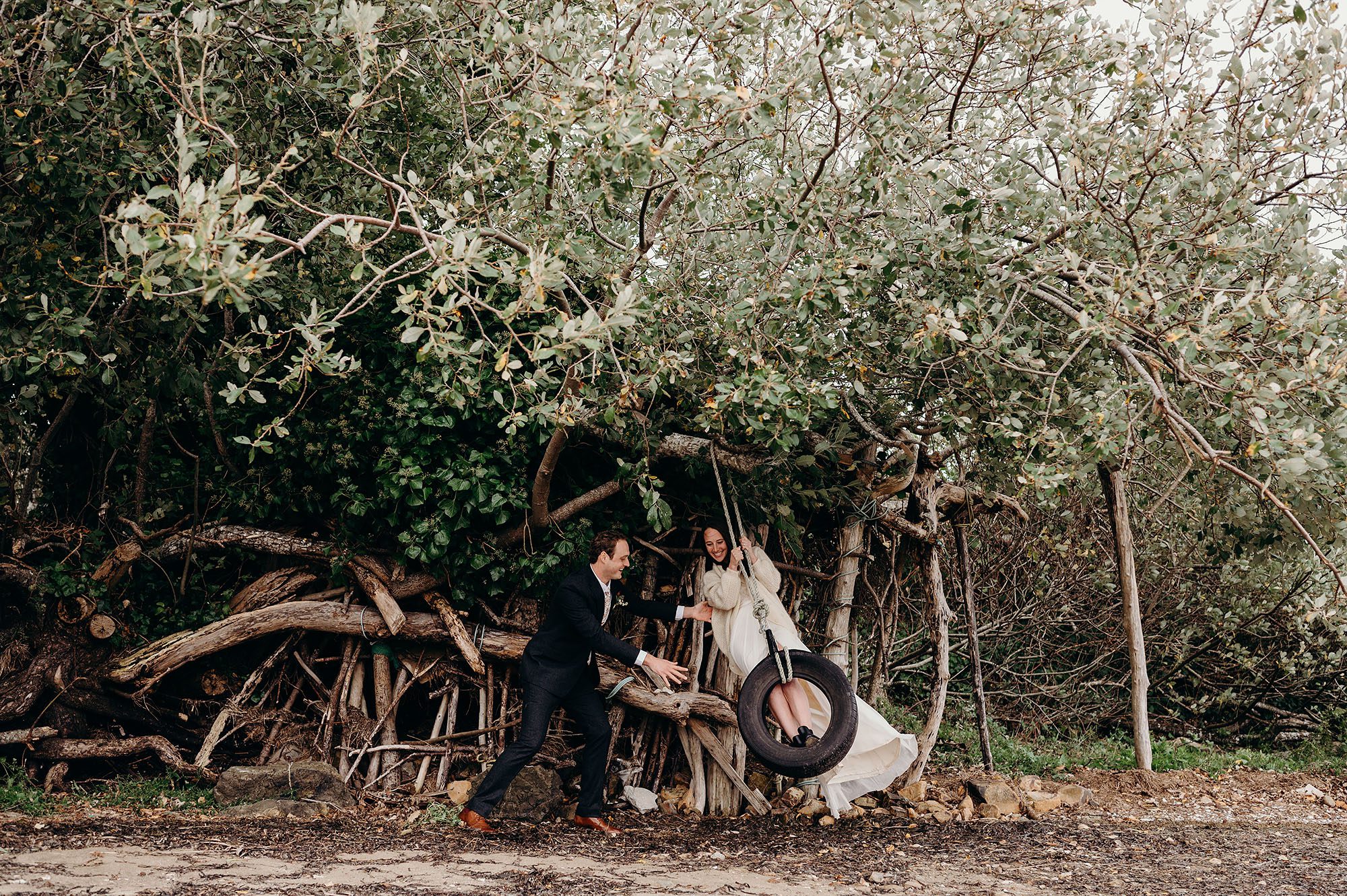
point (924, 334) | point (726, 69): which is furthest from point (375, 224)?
point (924, 334)

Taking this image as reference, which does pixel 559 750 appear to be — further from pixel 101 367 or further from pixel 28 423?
Result: pixel 28 423

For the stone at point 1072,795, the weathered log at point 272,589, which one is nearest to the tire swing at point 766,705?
the stone at point 1072,795

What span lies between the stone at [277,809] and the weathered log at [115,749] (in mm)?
657

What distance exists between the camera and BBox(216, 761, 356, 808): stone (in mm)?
6500

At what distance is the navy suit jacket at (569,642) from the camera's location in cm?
614

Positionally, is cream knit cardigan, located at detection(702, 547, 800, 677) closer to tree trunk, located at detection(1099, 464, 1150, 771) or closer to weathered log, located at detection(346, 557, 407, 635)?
weathered log, located at detection(346, 557, 407, 635)

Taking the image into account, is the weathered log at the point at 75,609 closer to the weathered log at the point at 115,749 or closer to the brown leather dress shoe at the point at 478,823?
the weathered log at the point at 115,749

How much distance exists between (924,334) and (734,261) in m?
1.61

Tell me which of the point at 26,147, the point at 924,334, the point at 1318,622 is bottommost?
the point at 1318,622

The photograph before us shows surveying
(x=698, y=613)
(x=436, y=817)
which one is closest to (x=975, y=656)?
(x=698, y=613)

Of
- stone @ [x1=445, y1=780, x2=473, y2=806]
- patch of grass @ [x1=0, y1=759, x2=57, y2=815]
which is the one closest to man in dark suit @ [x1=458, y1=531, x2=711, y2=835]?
stone @ [x1=445, y1=780, x2=473, y2=806]

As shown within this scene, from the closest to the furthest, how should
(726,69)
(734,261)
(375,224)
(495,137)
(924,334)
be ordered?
1. (375,224)
2. (924,334)
3. (726,69)
4. (495,137)
5. (734,261)

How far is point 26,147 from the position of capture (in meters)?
5.48

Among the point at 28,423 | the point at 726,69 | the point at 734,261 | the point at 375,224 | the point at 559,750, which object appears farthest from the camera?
the point at 28,423
